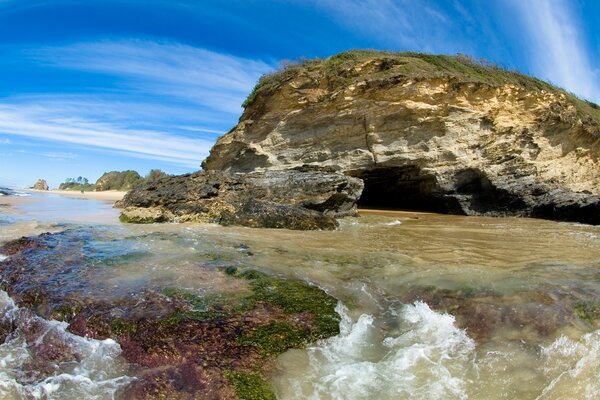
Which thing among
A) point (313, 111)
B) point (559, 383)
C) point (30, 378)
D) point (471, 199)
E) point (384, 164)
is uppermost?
point (313, 111)

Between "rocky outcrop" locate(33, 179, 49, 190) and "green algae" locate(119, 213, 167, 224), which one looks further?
"rocky outcrop" locate(33, 179, 49, 190)

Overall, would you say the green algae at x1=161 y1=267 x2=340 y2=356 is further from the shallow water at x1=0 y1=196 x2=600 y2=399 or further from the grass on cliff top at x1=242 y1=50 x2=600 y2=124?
the grass on cliff top at x1=242 y1=50 x2=600 y2=124

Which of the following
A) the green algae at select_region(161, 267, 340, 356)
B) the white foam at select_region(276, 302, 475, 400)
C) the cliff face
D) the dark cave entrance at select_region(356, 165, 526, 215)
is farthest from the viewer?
the dark cave entrance at select_region(356, 165, 526, 215)

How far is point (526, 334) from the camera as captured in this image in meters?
4.32

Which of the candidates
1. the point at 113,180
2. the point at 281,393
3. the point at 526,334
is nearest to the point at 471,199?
the point at 526,334

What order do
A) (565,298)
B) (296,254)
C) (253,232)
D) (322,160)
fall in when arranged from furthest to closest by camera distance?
(322,160) < (253,232) < (296,254) < (565,298)

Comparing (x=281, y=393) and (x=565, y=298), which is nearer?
(x=281, y=393)

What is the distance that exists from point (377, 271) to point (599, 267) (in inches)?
137

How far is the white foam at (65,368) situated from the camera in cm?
352

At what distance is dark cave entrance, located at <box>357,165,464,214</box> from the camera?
64.3 ft

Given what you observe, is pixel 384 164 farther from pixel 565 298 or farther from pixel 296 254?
pixel 565 298

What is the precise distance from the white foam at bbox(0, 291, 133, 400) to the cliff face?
16448mm

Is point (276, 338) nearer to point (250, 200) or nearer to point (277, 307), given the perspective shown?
point (277, 307)

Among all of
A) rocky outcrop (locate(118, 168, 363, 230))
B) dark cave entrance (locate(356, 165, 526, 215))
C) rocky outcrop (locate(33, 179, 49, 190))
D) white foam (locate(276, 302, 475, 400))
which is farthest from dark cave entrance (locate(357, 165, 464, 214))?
rocky outcrop (locate(33, 179, 49, 190))
